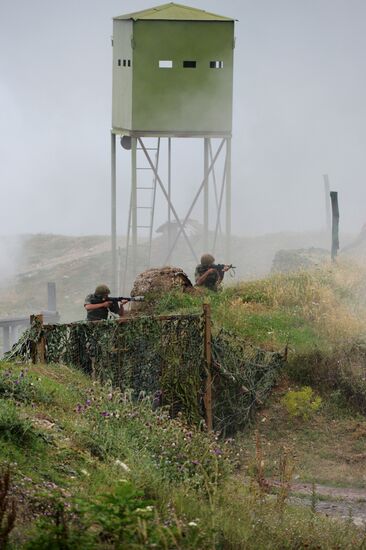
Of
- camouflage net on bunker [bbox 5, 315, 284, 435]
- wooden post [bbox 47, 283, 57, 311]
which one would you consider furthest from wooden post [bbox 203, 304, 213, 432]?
wooden post [bbox 47, 283, 57, 311]

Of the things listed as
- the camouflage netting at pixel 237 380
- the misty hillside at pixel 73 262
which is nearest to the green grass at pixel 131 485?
the camouflage netting at pixel 237 380

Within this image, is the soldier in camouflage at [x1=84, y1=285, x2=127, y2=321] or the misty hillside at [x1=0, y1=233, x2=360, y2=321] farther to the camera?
the misty hillside at [x1=0, y1=233, x2=360, y2=321]

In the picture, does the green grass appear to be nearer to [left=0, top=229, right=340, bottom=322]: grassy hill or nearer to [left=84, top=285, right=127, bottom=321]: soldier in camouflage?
[left=84, top=285, right=127, bottom=321]: soldier in camouflage

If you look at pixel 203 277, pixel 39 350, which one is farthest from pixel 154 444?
pixel 203 277

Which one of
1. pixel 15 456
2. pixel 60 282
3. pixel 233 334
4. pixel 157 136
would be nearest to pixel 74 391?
pixel 15 456

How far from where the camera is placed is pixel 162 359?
16641 mm

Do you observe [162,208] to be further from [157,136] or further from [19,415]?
[19,415]

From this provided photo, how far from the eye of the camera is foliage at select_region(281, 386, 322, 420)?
61.5ft

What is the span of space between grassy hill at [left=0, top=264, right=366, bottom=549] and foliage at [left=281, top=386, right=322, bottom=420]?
0.05ft

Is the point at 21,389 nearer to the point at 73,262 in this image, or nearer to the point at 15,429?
the point at 15,429

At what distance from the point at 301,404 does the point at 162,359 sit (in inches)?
119

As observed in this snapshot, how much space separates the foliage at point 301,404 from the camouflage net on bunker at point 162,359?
0.55 meters

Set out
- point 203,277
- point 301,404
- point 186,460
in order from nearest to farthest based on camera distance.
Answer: point 186,460 < point 301,404 < point 203,277

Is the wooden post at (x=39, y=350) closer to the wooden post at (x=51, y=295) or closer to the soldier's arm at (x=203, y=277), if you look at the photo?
the soldier's arm at (x=203, y=277)
